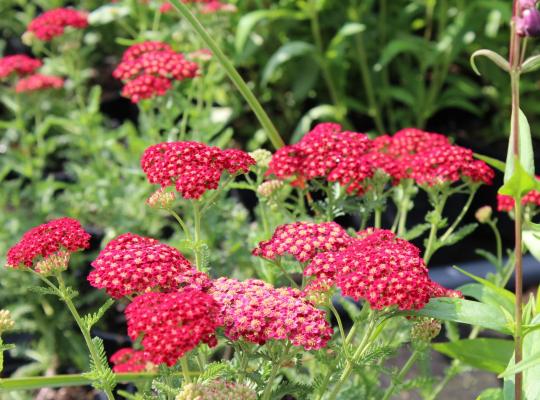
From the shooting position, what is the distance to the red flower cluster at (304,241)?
158cm

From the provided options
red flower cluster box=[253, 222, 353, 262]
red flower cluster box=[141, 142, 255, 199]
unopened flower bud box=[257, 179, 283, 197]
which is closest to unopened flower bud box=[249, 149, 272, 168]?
unopened flower bud box=[257, 179, 283, 197]

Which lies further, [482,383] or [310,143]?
[482,383]

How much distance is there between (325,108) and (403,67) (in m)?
0.63

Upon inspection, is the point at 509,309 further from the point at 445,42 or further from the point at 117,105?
the point at 117,105

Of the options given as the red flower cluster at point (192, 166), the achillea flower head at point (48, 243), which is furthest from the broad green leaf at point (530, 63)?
the achillea flower head at point (48, 243)

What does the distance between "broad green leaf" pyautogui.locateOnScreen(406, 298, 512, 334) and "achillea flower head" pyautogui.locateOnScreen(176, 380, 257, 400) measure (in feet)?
1.17

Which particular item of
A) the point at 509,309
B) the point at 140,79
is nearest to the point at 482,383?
the point at 509,309

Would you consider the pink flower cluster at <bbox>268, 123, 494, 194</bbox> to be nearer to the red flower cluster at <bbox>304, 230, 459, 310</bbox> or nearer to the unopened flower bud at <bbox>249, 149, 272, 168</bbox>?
the unopened flower bud at <bbox>249, 149, 272, 168</bbox>

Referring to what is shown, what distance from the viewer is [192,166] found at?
166cm

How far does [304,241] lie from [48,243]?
1.67 ft

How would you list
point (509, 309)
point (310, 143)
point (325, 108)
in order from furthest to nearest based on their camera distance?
point (325, 108), point (310, 143), point (509, 309)

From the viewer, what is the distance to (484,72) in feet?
14.2

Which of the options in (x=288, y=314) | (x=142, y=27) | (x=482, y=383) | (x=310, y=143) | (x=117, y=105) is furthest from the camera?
(x=117, y=105)

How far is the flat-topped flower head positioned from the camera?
1887mm
